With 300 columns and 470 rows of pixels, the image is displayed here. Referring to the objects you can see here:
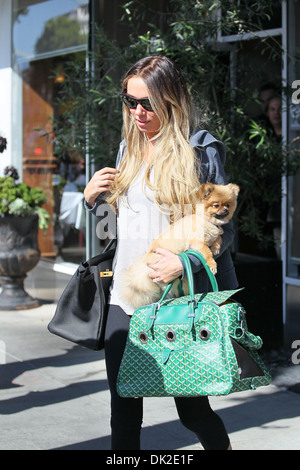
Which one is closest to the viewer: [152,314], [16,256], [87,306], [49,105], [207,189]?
[152,314]

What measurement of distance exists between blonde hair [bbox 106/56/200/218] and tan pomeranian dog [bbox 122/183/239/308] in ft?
0.22

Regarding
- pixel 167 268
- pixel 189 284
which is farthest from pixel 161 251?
pixel 189 284

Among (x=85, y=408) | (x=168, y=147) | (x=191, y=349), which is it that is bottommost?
(x=85, y=408)

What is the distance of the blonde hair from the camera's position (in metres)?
2.85

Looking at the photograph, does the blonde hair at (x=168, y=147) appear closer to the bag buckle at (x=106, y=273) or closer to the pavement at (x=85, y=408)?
the bag buckle at (x=106, y=273)

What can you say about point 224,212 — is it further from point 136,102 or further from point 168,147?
point 136,102

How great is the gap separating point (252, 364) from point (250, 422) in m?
2.07

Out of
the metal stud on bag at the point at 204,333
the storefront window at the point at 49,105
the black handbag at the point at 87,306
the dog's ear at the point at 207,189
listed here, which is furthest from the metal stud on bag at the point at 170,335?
the storefront window at the point at 49,105

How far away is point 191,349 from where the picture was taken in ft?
8.58

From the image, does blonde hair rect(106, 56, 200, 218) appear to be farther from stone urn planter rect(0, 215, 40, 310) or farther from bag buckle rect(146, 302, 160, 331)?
stone urn planter rect(0, 215, 40, 310)

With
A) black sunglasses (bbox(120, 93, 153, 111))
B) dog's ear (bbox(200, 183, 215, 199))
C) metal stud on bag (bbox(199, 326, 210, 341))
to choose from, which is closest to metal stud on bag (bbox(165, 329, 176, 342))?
metal stud on bag (bbox(199, 326, 210, 341))

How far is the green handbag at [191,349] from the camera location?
2.56 meters

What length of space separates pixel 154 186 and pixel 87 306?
0.63 m

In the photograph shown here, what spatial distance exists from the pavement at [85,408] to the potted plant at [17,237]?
4.51 feet
